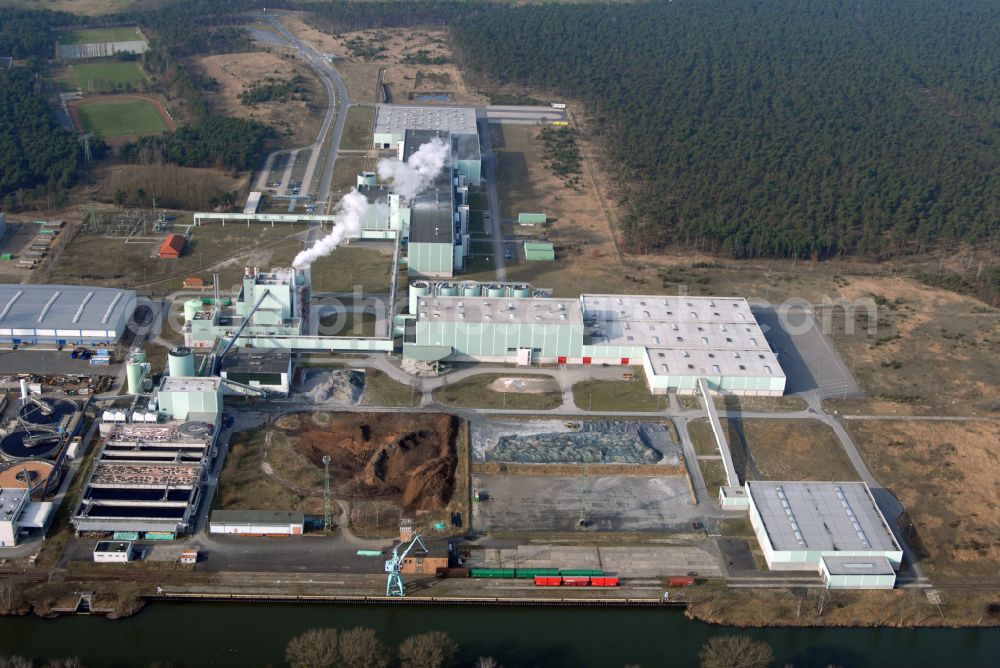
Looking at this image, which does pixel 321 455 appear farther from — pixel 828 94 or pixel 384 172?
pixel 828 94

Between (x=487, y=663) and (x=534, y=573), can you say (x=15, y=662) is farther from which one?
(x=534, y=573)

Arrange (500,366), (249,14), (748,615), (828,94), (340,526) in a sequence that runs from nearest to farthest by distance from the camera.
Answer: (748,615), (340,526), (500,366), (828,94), (249,14)

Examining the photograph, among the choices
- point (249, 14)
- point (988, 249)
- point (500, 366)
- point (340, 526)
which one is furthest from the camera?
point (249, 14)

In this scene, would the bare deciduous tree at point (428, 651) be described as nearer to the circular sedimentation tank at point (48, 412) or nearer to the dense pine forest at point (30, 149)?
the circular sedimentation tank at point (48, 412)

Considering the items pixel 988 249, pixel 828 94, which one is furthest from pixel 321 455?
pixel 828 94

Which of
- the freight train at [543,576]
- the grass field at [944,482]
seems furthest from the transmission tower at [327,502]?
the grass field at [944,482]

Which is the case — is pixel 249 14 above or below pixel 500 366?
above
